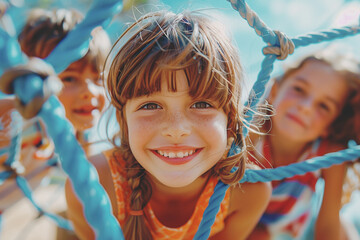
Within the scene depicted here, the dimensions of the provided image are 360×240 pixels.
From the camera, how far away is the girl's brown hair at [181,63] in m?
0.48

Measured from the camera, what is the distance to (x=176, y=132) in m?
0.47

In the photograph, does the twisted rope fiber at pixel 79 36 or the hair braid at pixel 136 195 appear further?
the hair braid at pixel 136 195

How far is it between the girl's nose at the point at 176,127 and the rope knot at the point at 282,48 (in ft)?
0.85

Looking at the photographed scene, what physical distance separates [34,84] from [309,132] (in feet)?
3.43

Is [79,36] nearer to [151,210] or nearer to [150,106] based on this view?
[150,106]

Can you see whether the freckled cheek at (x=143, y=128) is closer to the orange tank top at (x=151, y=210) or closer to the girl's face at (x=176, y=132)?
the girl's face at (x=176, y=132)

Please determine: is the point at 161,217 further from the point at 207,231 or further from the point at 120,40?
the point at 120,40

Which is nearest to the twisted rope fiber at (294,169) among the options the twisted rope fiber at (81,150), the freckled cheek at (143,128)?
the freckled cheek at (143,128)

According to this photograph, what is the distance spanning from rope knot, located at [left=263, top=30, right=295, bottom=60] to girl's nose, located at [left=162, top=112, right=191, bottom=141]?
26cm

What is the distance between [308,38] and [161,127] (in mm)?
414

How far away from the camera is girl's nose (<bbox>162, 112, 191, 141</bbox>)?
466 mm

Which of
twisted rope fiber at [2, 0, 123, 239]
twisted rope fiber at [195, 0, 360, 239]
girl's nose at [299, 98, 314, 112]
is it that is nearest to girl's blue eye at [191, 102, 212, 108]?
twisted rope fiber at [195, 0, 360, 239]

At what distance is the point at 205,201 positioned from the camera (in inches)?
28.0

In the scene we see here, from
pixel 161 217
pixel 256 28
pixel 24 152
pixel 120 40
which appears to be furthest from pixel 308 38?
pixel 24 152
